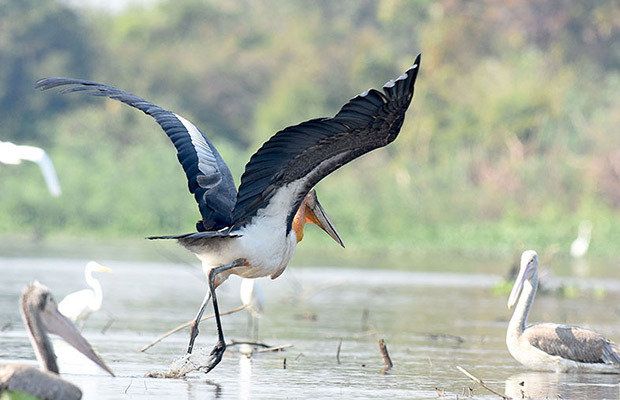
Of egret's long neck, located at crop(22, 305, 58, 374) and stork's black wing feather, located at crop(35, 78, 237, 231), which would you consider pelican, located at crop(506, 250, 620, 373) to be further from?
egret's long neck, located at crop(22, 305, 58, 374)

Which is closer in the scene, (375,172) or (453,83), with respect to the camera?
(375,172)

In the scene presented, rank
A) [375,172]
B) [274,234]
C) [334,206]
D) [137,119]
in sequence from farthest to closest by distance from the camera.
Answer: [137,119]
[375,172]
[334,206]
[274,234]

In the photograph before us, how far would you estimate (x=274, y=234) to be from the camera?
908 centimetres

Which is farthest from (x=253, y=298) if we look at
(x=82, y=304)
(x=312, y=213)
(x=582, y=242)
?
(x=582, y=242)

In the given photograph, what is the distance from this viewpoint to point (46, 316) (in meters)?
6.71

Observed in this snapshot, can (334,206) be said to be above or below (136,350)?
above

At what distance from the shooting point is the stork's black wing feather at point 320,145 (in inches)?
303

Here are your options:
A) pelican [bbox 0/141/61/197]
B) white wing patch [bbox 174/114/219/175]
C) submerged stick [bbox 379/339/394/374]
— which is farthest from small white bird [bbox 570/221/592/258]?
pelican [bbox 0/141/61/197]

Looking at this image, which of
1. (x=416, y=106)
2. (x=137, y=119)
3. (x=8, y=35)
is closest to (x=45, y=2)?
(x=8, y=35)

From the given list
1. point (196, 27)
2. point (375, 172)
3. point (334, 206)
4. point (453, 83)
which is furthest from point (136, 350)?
point (196, 27)

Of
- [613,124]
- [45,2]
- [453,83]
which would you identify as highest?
[45,2]

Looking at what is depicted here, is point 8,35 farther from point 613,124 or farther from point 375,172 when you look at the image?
point 613,124

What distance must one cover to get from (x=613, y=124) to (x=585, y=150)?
0.89 meters

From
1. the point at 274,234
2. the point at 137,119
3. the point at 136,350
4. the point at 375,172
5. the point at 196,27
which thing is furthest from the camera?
the point at 196,27
